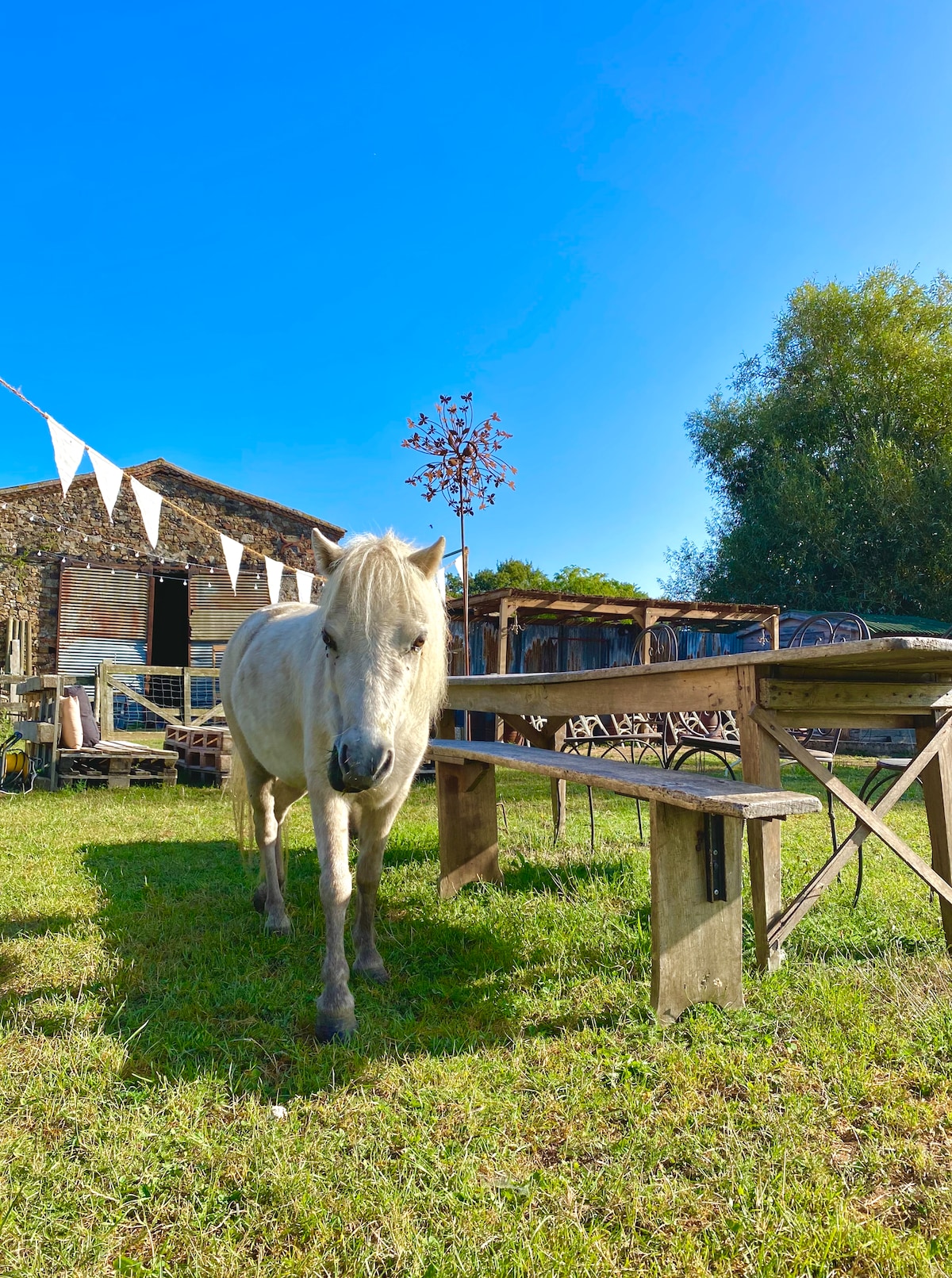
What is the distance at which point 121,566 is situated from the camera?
47.6 ft

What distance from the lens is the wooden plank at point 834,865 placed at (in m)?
2.57

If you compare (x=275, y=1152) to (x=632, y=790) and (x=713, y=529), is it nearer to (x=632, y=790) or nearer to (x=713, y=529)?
(x=632, y=790)

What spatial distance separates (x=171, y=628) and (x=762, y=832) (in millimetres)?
17134

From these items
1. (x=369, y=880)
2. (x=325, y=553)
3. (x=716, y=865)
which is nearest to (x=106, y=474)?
(x=325, y=553)

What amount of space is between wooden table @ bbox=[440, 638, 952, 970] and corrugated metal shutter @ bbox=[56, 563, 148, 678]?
13881 mm

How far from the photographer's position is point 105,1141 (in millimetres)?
1689

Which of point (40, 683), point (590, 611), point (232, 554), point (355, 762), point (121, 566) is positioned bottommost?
point (355, 762)

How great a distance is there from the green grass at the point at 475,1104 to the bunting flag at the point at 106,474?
4.18m

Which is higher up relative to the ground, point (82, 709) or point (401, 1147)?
point (82, 709)

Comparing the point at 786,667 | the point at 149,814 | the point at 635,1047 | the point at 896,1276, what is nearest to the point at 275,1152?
the point at 635,1047

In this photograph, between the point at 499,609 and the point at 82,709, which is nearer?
the point at 82,709

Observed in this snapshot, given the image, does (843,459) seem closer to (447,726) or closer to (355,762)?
(447,726)

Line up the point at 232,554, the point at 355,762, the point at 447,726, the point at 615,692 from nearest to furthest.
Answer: the point at 355,762
the point at 615,692
the point at 447,726
the point at 232,554

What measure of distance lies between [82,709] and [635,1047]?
7.87 m
